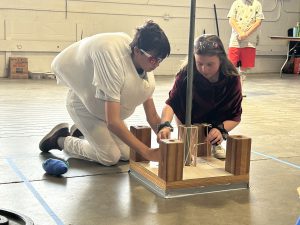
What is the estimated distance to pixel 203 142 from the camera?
2.39 meters

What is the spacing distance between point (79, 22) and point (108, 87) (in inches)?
219

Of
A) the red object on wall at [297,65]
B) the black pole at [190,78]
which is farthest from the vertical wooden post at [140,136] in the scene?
the red object on wall at [297,65]

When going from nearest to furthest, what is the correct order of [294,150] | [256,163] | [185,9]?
[256,163], [294,150], [185,9]

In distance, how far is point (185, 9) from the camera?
27.0ft

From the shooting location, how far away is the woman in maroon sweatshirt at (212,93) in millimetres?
2240

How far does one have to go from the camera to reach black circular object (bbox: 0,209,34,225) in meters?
1.62

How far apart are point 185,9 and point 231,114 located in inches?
238

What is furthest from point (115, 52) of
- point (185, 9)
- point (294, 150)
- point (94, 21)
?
point (185, 9)

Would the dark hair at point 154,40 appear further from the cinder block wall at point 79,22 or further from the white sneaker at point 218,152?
the cinder block wall at point 79,22

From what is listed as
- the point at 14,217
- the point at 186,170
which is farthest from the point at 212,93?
the point at 14,217

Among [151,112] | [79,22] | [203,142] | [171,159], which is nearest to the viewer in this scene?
[171,159]

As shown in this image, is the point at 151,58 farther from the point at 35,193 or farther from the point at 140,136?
the point at 35,193

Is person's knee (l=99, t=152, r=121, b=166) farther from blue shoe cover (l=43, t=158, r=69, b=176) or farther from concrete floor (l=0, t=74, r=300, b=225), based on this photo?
blue shoe cover (l=43, t=158, r=69, b=176)

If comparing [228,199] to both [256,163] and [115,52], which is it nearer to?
[256,163]
